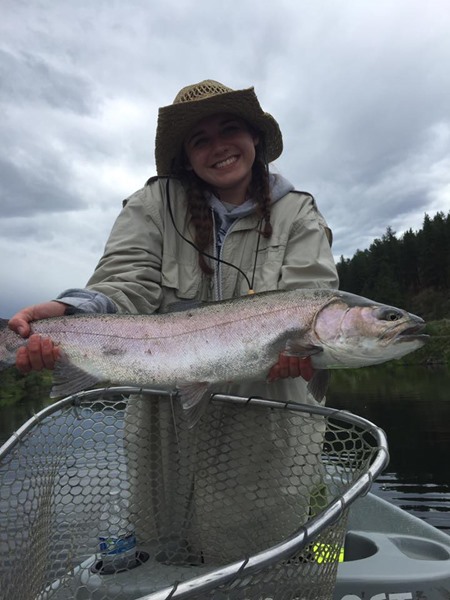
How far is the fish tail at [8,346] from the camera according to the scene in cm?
360

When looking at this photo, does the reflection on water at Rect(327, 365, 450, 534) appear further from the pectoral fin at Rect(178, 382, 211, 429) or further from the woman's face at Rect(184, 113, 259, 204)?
the woman's face at Rect(184, 113, 259, 204)

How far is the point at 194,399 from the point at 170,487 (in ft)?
2.55

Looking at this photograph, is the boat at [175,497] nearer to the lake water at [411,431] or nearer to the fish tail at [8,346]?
the fish tail at [8,346]

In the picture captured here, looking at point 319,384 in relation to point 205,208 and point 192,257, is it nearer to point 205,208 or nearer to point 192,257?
point 192,257

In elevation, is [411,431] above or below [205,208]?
below

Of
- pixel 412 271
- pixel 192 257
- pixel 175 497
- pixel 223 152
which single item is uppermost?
pixel 412 271

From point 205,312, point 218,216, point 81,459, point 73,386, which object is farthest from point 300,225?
point 81,459

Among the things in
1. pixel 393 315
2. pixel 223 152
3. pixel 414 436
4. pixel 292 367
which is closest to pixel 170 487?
pixel 292 367

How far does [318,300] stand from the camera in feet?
11.5

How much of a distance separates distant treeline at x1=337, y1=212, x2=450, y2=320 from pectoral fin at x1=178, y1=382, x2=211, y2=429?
7648 centimetres

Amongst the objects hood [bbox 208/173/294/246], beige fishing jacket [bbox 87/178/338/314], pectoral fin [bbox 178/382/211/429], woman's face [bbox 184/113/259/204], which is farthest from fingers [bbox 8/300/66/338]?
woman's face [bbox 184/113/259/204]

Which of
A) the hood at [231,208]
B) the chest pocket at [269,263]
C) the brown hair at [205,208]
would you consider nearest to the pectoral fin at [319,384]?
the chest pocket at [269,263]

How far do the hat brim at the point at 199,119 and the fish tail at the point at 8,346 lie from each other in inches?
74.0

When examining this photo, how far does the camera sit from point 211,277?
160 inches
